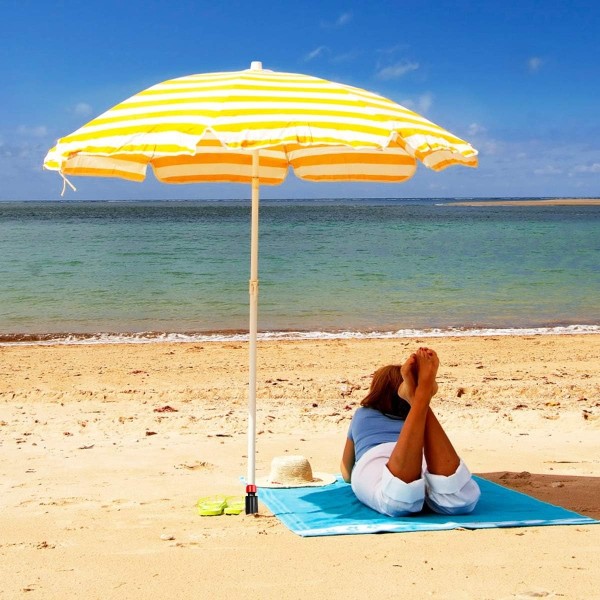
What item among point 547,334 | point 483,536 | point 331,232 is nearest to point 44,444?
point 483,536

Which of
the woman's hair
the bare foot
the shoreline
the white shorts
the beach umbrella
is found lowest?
the white shorts

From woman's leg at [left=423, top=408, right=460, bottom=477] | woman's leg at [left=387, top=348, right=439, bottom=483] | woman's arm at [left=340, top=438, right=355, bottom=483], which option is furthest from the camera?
woman's arm at [left=340, top=438, right=355, bottom=483]

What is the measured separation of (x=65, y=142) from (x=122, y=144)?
44 centimetres

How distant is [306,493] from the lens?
16.6ft

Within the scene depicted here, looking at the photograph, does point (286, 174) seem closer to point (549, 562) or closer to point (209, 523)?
point (209, 523)

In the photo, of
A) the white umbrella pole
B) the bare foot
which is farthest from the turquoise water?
the bare foot

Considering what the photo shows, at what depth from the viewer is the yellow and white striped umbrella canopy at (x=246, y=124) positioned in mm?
3764

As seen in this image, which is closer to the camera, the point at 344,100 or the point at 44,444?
the point at 344,100

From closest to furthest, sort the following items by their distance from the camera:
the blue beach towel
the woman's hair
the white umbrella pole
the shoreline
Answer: the blue beach towel < the white umbrella pole < the woman's hair < the shoreline

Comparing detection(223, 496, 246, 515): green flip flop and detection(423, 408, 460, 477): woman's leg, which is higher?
detection(423, 408, 460, 477): woman's leg

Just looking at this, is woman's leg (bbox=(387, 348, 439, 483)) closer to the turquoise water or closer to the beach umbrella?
the beach umbrella

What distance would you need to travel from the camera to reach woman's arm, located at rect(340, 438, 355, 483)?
16.0ft

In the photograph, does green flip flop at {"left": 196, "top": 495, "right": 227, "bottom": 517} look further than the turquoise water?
No

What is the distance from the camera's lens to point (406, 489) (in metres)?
4.30
